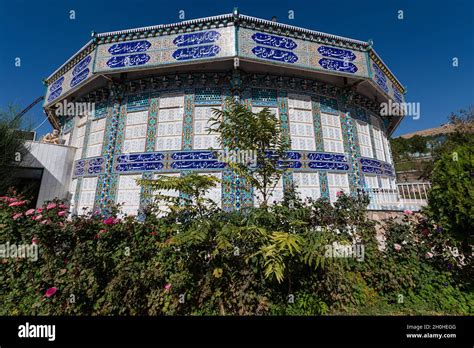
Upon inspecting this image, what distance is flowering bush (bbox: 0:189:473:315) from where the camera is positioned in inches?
109

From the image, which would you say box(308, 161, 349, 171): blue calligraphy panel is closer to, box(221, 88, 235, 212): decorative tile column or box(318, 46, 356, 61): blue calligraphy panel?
box(221, 88, 235, 212): decorative tile column

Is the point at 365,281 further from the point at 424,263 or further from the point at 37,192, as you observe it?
the point at 37,192

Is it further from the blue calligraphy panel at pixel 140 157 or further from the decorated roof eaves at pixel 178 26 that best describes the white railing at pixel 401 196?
the decorated roof eaves at pixel 178 26

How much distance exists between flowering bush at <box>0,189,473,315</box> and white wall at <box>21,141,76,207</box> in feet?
28.0

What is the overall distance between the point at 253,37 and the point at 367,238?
29.7 ft

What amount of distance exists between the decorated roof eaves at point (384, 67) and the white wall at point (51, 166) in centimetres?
1702

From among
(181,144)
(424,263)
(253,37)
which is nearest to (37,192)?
(181,144)

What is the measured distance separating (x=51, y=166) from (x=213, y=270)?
39.3 ft

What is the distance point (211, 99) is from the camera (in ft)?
31.2

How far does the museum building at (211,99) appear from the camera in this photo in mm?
8906

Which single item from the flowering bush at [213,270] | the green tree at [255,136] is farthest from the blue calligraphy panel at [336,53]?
the flowering bush at [213,270]

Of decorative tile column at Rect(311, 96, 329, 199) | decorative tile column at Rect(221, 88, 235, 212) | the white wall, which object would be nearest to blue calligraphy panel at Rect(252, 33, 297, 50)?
decorative tile column at Rect(311, 96, 329, 199)

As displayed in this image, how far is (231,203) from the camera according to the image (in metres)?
8.38

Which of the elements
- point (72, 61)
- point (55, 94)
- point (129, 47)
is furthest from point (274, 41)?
point (55, 94)
